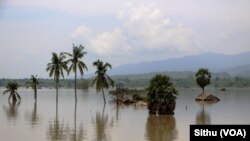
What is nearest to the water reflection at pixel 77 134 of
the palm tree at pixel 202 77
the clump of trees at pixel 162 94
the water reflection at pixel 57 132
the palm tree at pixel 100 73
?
the water reflection at pixel 57 132

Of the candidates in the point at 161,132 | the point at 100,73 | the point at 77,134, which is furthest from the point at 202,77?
the point at 77,134

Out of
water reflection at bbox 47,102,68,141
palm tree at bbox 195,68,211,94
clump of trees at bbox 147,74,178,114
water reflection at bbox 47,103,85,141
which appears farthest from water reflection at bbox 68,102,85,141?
palm tree at bbox 195,68,211,94

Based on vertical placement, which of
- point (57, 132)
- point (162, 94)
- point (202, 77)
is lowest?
point (57, 132)

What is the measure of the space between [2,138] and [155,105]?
87.9 ft

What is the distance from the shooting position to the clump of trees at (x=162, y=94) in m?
52.3

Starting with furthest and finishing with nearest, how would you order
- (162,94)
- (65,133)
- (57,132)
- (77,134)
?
(162,94), (57,132), (65,133), (77,134)

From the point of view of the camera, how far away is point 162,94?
52.2 m

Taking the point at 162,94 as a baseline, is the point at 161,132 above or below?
below

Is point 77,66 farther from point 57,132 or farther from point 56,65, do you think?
point 57,132

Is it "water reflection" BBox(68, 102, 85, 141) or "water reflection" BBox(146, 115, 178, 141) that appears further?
"water reflection" BBox(146, 115, 178, 141)

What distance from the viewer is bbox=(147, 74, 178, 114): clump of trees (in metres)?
52.3

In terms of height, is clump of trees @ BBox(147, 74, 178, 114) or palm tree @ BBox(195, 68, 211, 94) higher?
palm tree @ BBox(195, 68, 211, 94)

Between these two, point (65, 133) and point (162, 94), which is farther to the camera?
point (162, 94)

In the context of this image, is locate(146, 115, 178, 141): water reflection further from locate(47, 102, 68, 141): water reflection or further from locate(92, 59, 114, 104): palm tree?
locate(92, 59, 114, 104): palm tree
